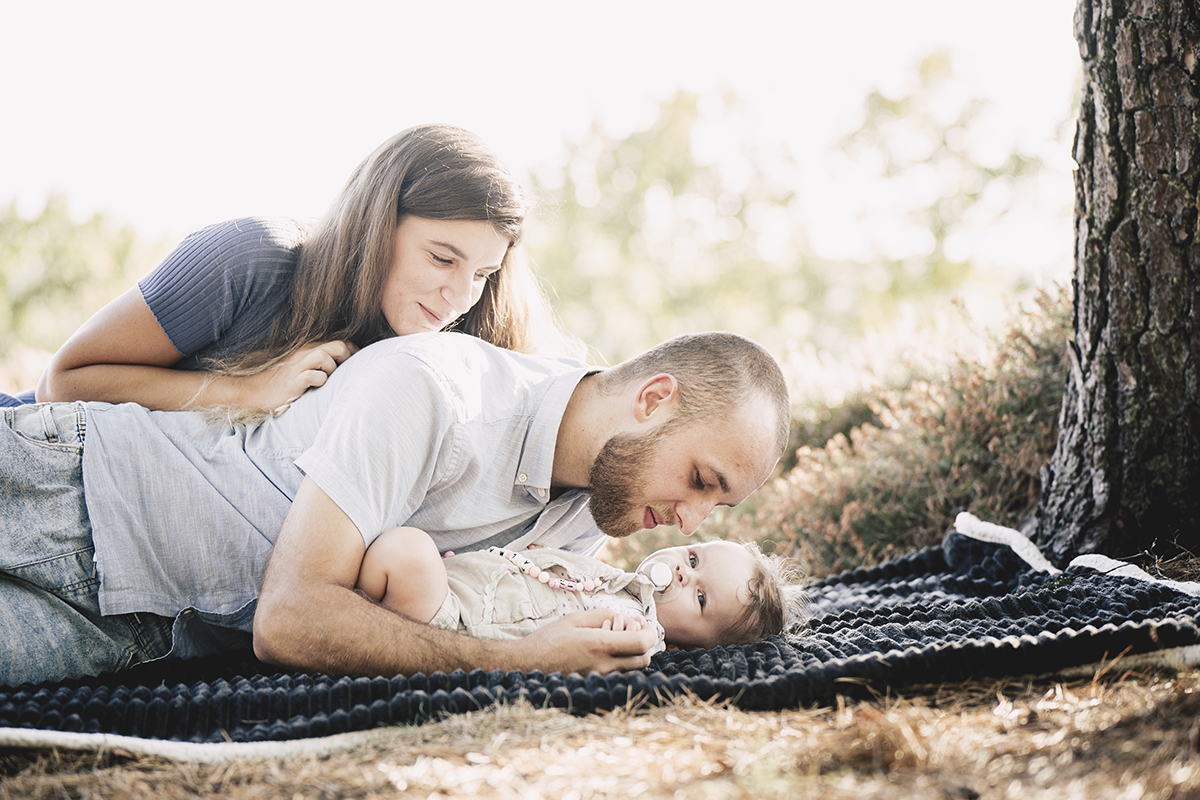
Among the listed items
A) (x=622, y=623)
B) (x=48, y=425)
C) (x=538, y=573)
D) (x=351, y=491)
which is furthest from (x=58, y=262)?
(x=622, y=623)

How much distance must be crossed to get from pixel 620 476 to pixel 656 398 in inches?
9.8

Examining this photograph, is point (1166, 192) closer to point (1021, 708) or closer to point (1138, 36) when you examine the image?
point (1138, 36)

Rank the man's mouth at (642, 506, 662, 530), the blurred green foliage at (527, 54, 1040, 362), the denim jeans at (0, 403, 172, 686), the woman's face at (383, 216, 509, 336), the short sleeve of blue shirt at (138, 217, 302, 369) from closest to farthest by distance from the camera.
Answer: the denim jeans at (0, 403, 172, 686), the man's mouth at (642, 506, 662, 530), the short sleeve of blue shirt at (138, 217, 302, 369), the woman's face at (383, 216, 509, 336), the blurred green foliage at (527, 54, 1040, 362)

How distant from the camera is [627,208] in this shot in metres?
26.6

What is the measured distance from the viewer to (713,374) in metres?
2.48

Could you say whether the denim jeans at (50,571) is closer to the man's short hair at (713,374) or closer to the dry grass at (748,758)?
the dry grass at (748,758)

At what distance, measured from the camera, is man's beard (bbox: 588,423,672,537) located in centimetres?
243

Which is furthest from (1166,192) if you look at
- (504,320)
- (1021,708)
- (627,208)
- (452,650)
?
(627,208)

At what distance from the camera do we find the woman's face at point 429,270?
2869 millimetres

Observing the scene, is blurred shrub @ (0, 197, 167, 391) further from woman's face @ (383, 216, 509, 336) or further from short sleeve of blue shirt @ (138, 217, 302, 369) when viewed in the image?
woman's face @ (383, 216, 509, 336)

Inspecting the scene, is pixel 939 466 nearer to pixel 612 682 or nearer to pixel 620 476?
pixel 620 476

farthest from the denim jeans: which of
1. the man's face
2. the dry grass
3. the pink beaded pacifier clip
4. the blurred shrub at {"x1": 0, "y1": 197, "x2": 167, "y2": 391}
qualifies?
the blurred shrub at {"x1": 0, "y1": 197, "x2": 167, "y2": 391}

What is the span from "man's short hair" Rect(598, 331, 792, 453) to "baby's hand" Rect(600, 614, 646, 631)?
1.87 feet

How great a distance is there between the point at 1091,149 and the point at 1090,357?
72cm
